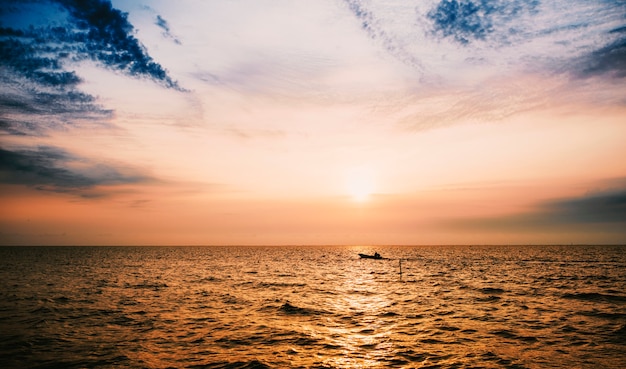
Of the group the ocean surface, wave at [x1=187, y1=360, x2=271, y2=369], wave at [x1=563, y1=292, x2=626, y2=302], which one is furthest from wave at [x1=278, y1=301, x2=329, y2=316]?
wave at [x1=563, y1=292, x2=626, y2=302]

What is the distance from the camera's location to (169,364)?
17.5m

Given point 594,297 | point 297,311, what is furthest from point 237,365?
point 594,297

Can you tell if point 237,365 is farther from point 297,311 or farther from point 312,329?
point 297,311

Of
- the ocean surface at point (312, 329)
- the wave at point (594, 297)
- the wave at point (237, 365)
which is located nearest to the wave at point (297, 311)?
the ocean surface at point (312, 329)

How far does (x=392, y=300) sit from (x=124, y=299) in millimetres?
27945

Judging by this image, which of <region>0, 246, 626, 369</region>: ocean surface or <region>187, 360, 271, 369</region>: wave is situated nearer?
<region>187, 360, 271, 369</region>: wave

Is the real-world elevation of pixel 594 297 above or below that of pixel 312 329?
below

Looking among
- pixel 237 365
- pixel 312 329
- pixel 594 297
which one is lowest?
pixel 594 297

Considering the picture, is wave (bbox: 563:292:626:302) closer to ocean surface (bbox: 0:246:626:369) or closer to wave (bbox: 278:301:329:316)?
ocean surface (bbox: 0:246:626:369)

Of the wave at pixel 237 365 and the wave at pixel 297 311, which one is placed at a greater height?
the wave at pixel 237 365

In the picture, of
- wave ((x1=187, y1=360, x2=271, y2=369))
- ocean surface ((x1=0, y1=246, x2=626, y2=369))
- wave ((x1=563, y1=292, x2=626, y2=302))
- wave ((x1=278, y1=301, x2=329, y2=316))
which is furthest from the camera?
wave ((x1=563, y1=292, x2=626, y2=302))

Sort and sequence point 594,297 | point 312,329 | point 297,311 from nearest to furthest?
point 312,329, point 297,311, point 594,297

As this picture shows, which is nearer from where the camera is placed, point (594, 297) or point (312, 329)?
point (312, 329)

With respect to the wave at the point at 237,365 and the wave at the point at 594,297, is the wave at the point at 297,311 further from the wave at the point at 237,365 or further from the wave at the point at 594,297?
the wave at the point at 594,297
